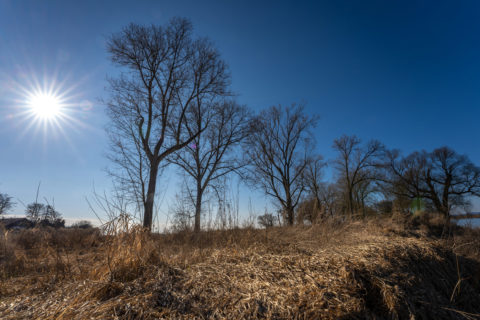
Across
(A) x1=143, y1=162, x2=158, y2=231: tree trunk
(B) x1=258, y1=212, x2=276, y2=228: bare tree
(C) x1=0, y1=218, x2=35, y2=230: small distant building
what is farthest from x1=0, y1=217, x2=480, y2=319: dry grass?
(A) x1=143, y1=162, x2=158, y2=231: tree trunk

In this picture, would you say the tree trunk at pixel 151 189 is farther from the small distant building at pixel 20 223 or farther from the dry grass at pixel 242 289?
the dry grass at pixel 242 289

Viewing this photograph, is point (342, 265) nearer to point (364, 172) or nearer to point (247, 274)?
point (247, 274)

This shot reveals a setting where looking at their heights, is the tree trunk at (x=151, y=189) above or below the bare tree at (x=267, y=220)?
above

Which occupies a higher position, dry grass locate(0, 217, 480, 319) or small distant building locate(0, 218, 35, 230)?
small distant building locate(0, 218, 35, 230)

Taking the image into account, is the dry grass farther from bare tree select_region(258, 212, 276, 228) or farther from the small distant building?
the small distant building

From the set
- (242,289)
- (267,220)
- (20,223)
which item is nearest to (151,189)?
(20,223)

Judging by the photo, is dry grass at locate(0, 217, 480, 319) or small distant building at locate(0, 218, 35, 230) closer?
dry grass at locate(0, 217, 480, 319)

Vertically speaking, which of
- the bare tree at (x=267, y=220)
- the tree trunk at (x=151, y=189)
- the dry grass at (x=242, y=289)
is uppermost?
the tree trunk at (x=151, y=189)

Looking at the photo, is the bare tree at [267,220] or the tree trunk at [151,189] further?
the tree trunk at [151,189]

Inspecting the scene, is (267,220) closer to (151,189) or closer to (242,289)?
(242,289)

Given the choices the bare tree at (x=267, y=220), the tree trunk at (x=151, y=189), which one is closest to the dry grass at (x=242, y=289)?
the bare tree at (x=267, y=220)

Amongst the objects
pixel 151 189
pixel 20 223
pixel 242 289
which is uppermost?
pixel 151 189

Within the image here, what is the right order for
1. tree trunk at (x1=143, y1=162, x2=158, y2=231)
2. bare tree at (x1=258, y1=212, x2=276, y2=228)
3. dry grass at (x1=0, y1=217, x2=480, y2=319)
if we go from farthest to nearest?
tree trunk at (x1=143, y1=162, x2=158, y2=231) → bare tree at (x1=258, y1=212, x2=276, y2=228) → dry grass at (x1=0, y1=217, x2=480, y2=319)

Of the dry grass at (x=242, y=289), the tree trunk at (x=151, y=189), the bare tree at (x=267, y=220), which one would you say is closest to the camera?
the dry grass at (x=242, y=289)
